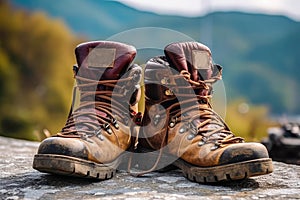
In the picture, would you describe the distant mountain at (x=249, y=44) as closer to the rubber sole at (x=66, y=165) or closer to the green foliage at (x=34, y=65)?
the green foliage at (x=34, y=65)

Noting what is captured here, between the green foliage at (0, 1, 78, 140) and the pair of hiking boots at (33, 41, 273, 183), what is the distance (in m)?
4.56

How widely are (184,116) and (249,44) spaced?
2240 cm

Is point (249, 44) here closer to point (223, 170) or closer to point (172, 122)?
point (172, 122)

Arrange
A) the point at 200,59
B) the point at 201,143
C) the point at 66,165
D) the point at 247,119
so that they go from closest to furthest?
1. the point at 66,165
2. the point at 201,143
3. the point at 200,59
4. the point at 247,119

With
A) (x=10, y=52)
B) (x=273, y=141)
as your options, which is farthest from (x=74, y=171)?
(x=10, y=52)

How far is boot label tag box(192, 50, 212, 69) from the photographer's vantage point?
5.08 feet

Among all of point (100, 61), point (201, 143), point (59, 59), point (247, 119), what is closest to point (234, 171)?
point (201, 143)

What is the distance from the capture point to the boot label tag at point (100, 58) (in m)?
1.56

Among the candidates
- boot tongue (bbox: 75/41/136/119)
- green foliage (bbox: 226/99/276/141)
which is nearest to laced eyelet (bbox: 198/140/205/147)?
boot tongue (bbox: 75/41/136/119)

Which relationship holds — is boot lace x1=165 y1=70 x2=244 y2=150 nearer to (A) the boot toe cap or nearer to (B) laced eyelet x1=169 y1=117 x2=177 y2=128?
(B) laced eyelet x1=169 y1=117 x2=177 y2=128

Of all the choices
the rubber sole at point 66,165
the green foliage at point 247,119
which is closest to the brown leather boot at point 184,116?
the rubber sole at point 66,165

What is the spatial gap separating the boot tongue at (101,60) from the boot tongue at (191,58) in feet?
0.53

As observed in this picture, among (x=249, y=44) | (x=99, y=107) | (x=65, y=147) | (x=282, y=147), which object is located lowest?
(x=282, y=147)

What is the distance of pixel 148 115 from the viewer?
5.35ft
